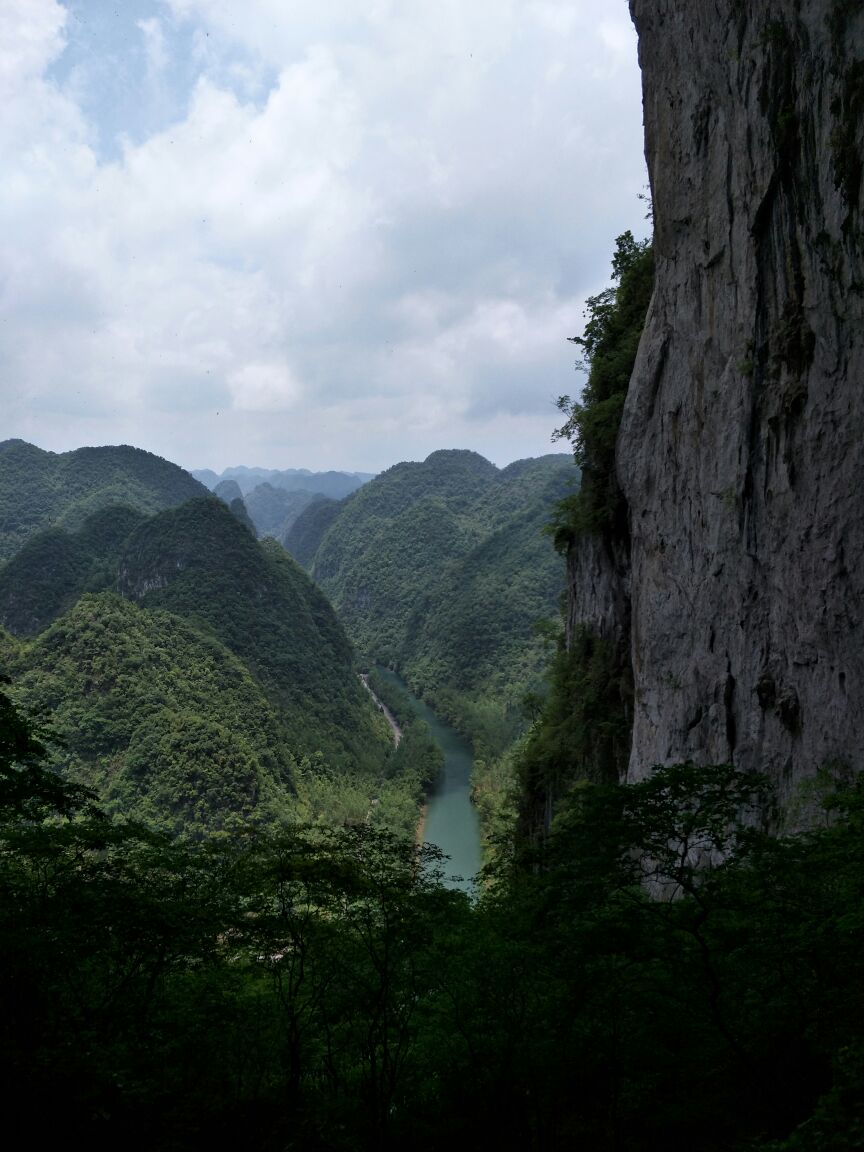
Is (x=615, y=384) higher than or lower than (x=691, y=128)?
lower

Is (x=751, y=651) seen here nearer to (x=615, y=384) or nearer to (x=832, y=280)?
(x=832, y=280)

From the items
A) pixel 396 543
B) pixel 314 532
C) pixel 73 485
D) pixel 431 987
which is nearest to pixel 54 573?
pixel 73 485

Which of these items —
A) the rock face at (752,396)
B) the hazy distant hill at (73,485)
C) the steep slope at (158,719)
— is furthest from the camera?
the hazy distant hill at (73,485)

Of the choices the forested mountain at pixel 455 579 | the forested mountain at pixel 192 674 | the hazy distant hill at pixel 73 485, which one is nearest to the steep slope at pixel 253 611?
the forested mountain at pixel 192 674

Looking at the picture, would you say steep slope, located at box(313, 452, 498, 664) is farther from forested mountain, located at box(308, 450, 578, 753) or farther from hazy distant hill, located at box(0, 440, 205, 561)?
hazy distant hill, located at box(0, 440, 205, 561)

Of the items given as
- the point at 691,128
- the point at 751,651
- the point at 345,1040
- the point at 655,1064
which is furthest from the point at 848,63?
the point at 345,1040

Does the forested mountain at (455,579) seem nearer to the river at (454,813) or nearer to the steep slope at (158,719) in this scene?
the river at (454,813)
